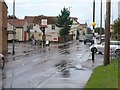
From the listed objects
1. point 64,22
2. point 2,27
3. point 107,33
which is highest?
point 64,22

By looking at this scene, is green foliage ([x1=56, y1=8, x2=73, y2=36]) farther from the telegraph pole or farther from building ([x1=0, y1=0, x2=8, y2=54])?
the telegraph pole

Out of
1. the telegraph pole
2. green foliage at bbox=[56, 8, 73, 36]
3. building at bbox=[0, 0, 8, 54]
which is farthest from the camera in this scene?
green foliage at bbox=[56, 8, 73, 36]

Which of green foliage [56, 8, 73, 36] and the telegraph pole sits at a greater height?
green foliage [56, 8, 73, 36]

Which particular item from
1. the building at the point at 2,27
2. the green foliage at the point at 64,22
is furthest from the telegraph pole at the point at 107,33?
the green foliage at the point at 64,22

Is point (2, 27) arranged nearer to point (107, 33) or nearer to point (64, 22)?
point (107, 33)

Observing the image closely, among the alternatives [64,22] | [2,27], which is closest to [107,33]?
[2,27]

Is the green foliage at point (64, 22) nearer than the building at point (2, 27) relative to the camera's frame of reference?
No

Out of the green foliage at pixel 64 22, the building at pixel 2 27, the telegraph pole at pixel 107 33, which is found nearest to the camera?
the telegraph pole at pixel 107 33

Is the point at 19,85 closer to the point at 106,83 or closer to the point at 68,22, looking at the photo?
the point at 106,83

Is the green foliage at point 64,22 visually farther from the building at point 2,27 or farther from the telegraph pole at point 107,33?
the telegraph pole at point 107,33

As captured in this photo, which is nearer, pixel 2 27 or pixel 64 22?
pixel 2 27

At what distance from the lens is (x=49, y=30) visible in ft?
329

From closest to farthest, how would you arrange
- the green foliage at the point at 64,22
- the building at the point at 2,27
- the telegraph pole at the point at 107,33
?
the telegraph pole at the point at 107,33 → the building at the point at 2,27 → the green foliage at the point at 64,22

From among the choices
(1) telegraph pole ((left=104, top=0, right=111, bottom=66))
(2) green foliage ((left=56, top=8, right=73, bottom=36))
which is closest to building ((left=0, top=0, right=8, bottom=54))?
(1) telegraph pole ((left=104, top=0, right=111, bottom=66))
